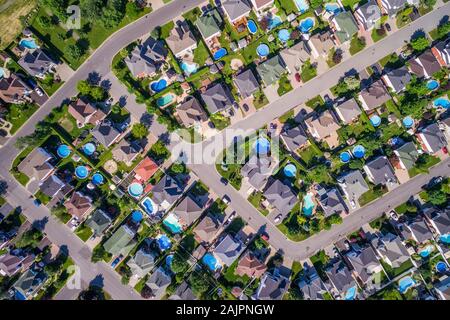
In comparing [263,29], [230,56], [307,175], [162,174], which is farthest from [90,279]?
[263,29]

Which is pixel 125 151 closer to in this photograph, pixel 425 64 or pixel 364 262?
pixel 364 262

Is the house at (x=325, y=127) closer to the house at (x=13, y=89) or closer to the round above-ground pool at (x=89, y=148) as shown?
the round above-ground pool at (x=89, y=148)

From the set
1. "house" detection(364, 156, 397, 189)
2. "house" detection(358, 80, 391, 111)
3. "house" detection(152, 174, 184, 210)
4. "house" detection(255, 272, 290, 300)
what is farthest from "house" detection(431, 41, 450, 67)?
"house" detection(152, 174, 184, 210)

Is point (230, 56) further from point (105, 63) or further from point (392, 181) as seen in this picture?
point (392, 181)

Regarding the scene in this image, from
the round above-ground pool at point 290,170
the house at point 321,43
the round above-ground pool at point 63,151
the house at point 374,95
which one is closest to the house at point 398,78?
the house at point 374,95

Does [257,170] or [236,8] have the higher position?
[236,8]

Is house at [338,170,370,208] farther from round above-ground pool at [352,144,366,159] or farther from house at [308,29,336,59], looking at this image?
house at [308,29,336,59]

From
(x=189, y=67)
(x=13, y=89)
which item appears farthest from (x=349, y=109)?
(x=13, y=89)
